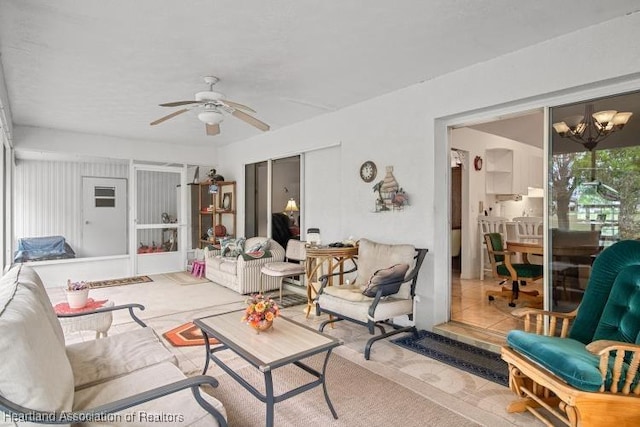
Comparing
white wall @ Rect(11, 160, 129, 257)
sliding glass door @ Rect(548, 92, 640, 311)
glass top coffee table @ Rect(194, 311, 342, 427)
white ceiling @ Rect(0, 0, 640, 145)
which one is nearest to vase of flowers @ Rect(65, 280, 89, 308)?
glass top coffee table @ Rect(194, 311, 342, 427)

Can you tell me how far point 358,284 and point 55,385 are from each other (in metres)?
2.88

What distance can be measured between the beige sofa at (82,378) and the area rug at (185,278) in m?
3.94

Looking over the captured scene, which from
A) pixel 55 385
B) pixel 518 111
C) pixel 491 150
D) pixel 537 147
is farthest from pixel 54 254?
pixel 537 147

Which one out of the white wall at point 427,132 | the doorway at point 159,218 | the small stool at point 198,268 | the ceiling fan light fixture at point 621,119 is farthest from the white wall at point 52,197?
the ceiling fan light fixture at point 621,119

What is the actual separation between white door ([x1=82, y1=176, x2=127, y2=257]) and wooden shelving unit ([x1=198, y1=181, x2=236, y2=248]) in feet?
5.91

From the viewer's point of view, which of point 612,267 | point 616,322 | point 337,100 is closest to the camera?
point 616,322

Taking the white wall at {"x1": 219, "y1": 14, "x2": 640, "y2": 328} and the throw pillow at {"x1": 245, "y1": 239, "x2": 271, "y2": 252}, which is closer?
the white wall at {"x1": 219, "y1": 14, "x2": 640, "y2": 328}

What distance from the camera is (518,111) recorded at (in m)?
3.14

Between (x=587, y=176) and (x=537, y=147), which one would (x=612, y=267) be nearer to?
(x=587, y=176)

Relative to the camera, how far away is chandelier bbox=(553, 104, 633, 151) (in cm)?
265

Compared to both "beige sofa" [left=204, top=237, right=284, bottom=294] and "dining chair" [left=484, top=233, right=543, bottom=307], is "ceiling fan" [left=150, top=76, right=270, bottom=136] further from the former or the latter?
"dining chair" [left=484, top=233, right=543, bottom=307]

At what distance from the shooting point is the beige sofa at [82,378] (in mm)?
1190

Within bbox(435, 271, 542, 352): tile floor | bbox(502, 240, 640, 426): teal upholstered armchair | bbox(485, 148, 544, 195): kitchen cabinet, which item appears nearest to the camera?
bbox(502, 240, 640, 426): teal upholstered armchair

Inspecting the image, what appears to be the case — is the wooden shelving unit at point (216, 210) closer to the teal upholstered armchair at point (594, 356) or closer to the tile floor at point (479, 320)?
the tile floor at point (479, 320)
